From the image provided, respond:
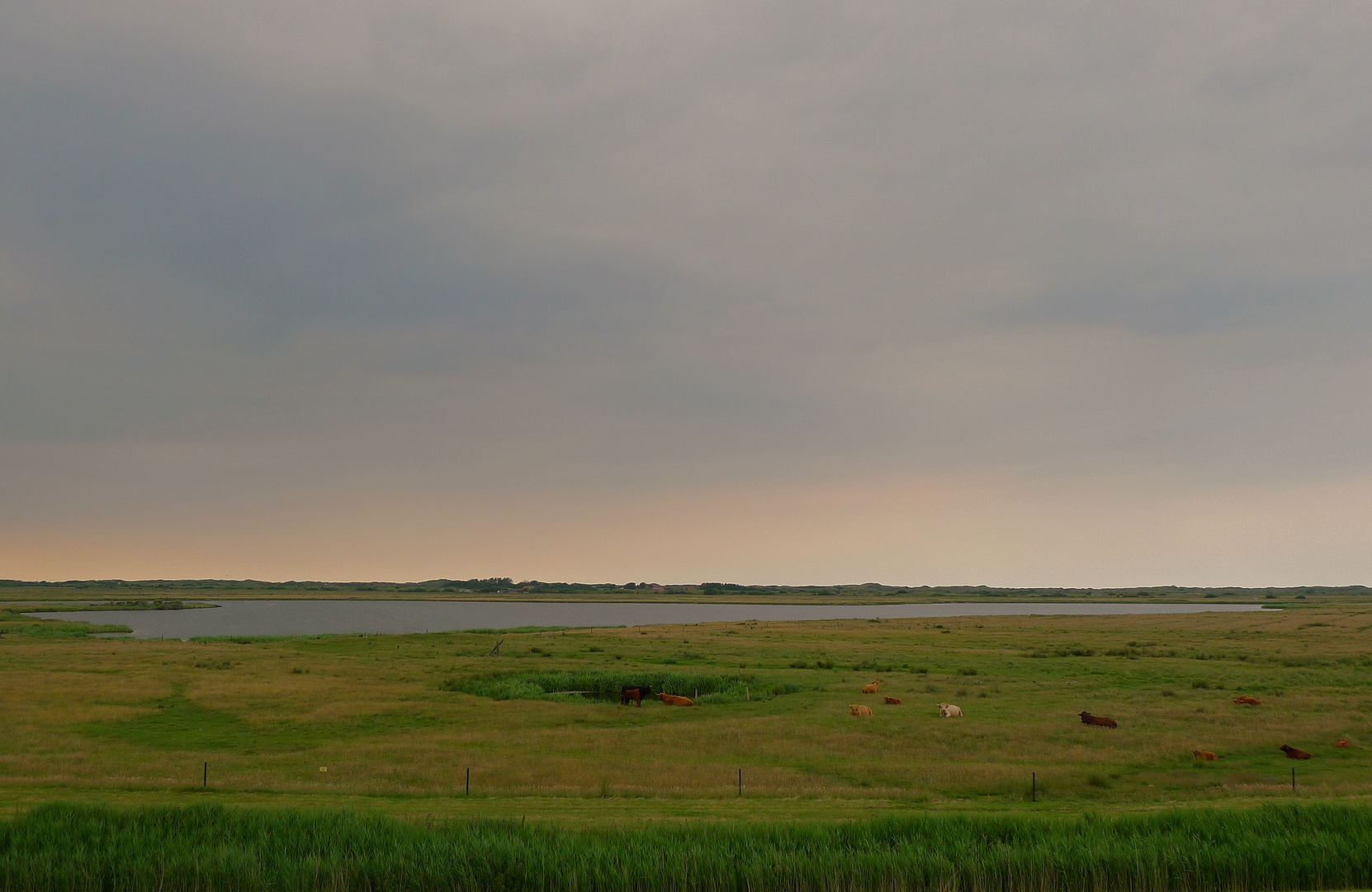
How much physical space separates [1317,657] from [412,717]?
68810 millimetres

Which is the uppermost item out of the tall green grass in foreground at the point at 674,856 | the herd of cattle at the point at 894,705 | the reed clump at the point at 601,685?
the tall green grass in foreground at the point at 674,856

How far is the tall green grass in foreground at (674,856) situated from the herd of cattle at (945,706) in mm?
14184

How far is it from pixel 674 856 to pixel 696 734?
21.5 metres

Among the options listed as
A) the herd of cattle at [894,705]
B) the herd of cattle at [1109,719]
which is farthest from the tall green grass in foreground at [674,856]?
the herd of cattle at [894,705]

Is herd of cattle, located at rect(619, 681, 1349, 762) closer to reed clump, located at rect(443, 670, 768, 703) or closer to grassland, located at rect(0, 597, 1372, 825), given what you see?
grassland, located at rect(0, 597, 1372, 825)

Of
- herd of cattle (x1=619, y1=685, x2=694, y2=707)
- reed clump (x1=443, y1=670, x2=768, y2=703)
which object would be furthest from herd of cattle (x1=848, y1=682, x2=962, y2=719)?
herd of cattle (x1=619, y1=685, x2=694, y2=707)

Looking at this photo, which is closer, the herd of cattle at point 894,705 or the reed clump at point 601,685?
the herd of cattle at point 894,705

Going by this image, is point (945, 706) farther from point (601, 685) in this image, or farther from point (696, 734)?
point (601, 685)

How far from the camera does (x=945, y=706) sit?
143 feet

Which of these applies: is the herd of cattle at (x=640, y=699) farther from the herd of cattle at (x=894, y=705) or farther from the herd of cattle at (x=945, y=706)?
the herd of cattle at (x=894, y=705)

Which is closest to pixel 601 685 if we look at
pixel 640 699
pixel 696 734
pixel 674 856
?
pixel 640 699

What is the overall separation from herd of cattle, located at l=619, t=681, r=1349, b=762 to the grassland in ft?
1.89

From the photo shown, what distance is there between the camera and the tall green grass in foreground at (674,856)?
59.7 ft

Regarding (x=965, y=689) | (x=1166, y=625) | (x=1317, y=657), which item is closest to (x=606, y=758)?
(x=965, y=689)
